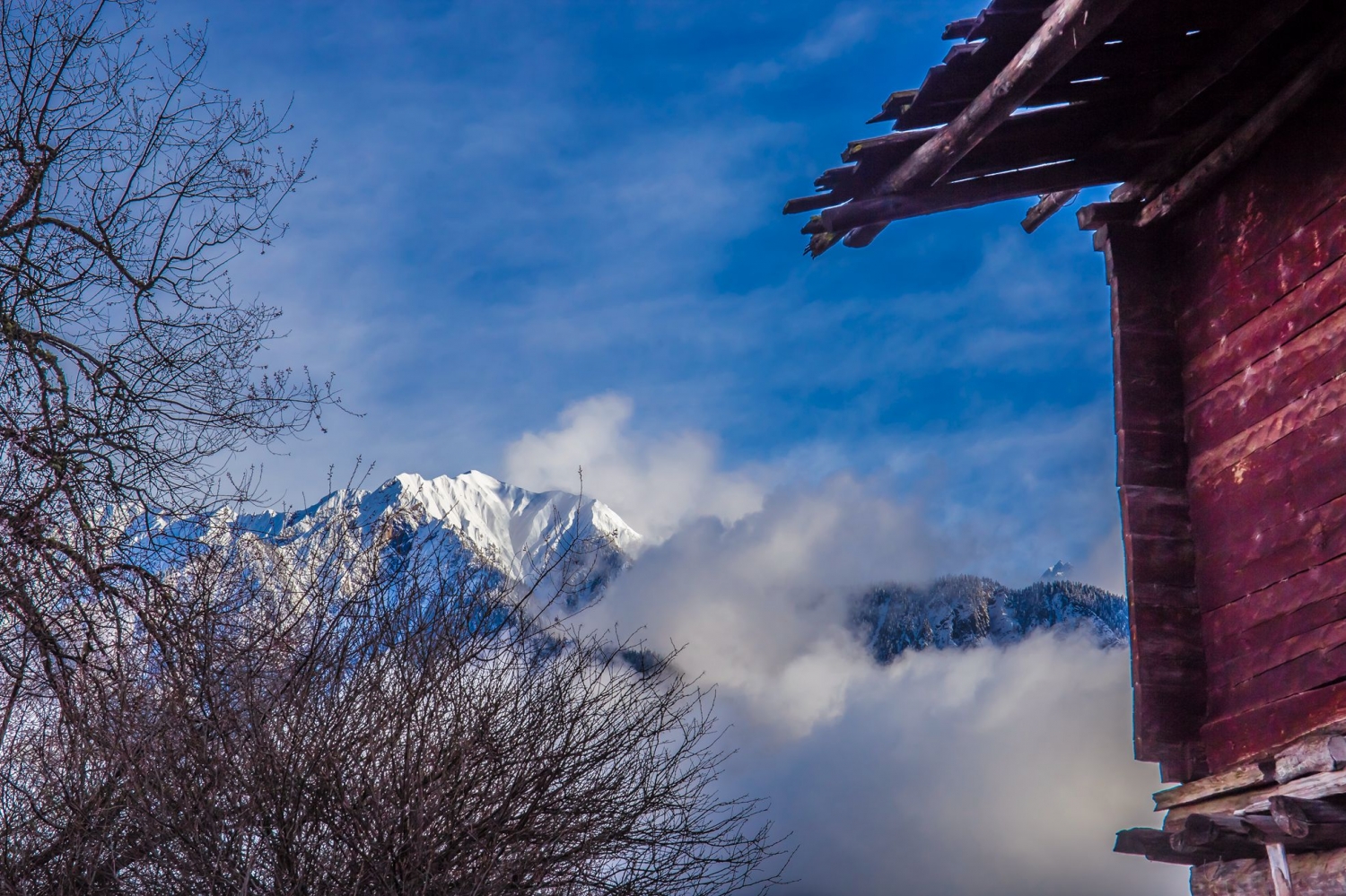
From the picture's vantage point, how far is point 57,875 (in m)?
6.33

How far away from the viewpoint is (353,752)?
668 cm

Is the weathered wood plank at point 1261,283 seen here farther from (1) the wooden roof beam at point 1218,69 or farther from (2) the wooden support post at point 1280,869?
(2) the wooden support post at point 1280,869

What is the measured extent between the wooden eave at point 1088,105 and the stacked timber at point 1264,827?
3030 mm

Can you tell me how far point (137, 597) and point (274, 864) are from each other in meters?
1.65

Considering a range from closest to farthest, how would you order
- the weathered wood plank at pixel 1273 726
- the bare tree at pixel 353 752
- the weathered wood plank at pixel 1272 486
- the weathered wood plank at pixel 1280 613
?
the weathered wood plank at pixel 1273 726
the weathered wood plank at pixel 1280 613
the weathered wood plank at pixel 1272 486
the bare tree at pixel 353 752

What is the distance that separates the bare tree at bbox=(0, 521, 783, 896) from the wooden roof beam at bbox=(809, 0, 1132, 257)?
11.1ft

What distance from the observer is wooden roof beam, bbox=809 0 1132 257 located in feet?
16.4

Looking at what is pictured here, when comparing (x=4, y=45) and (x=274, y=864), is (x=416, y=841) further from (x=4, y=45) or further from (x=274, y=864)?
(x=4, y=45)

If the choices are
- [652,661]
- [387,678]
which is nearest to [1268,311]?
[652,661]

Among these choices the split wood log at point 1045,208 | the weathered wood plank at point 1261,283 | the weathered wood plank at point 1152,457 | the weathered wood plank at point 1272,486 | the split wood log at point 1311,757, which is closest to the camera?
the split wood log at point 1311,757

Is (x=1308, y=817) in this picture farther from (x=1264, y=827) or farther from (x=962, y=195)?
(x=962, y=195)

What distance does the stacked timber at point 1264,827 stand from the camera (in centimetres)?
503

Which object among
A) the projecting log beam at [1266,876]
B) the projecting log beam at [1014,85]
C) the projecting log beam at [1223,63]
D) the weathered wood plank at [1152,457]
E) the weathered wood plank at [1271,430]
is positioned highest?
the projecting log beam at [1223,63]

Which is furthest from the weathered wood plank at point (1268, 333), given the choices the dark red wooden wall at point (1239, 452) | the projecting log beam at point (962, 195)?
the projecting log beam at point (962, 195)
